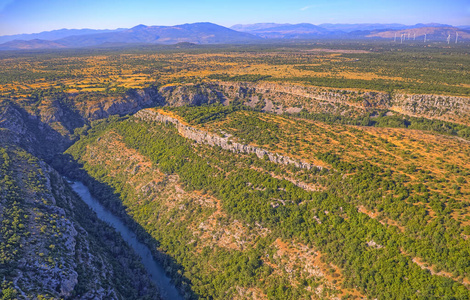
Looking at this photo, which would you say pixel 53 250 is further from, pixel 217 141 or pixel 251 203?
pixel 217 141

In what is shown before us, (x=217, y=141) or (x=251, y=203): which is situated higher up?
(x=217, y=141)

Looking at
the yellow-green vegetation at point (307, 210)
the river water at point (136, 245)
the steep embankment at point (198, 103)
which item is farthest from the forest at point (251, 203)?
the river water at point (136, 245)

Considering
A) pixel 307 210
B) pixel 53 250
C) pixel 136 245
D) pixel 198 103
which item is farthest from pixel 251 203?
pixel 198 103

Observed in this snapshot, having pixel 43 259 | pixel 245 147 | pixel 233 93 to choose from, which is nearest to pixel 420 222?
pixel 245 147

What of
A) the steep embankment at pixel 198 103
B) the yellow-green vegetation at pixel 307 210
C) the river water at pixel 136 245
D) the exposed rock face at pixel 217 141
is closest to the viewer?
the yellow-green vegetation at pixel 307 210

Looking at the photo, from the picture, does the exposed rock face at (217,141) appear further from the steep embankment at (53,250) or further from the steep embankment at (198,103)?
the steep embankment at (198,103)
